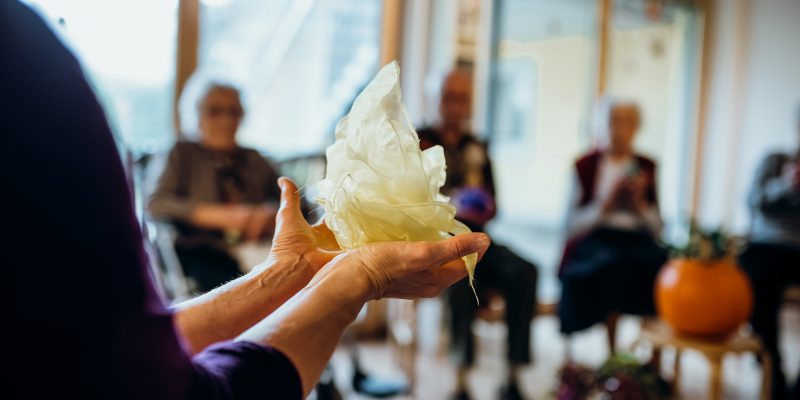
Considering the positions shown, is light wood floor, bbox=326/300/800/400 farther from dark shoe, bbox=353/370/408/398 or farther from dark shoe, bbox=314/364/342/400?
dark shoe, bbox=314/364/342/400

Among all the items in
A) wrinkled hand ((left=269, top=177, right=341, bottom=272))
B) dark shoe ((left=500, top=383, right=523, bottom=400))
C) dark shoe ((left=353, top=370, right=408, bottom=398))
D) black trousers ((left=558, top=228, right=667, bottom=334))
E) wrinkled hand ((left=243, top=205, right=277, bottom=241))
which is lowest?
Result: dark shoe ((left=353, top=370, right=408, bottom=398))

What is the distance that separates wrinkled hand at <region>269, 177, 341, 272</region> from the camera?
3.08 ft

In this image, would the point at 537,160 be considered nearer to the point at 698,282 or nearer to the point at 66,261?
the point at 698,282

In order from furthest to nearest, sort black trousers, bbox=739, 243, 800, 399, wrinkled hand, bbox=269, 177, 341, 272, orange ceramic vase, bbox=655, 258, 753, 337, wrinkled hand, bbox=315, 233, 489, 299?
black trousers, bbox=739, 243, 800, 399 → orange ceramic vase, bbox=655, 258, 753, 337 → wrinkled hand, bbox=269, 177, 341, 272 → wrinkled hand, bbox=315, 233, 489, 299

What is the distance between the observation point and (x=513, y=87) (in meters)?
4.21

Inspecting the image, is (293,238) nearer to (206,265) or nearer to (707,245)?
(206,265)

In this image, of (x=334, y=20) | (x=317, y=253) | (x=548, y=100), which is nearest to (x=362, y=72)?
(x=334, y=20)

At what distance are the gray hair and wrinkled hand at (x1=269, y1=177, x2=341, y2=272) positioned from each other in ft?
5.77

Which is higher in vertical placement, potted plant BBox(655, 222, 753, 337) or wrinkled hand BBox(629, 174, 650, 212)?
wrinkled hand BBox(629, 174, 650, 212)

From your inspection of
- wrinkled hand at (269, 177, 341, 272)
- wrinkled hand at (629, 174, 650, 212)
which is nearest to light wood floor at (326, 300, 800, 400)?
wrinkled hand at (629, 174, 650, 212)

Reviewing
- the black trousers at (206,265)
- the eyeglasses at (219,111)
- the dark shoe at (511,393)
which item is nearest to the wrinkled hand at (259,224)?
the black trousers at (206,265)

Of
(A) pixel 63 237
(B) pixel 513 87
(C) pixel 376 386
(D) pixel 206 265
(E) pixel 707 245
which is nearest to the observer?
(A) pixel 63 237

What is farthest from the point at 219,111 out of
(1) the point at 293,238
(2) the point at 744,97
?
(2) the point at 744,97

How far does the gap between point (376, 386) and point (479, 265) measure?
68cm
